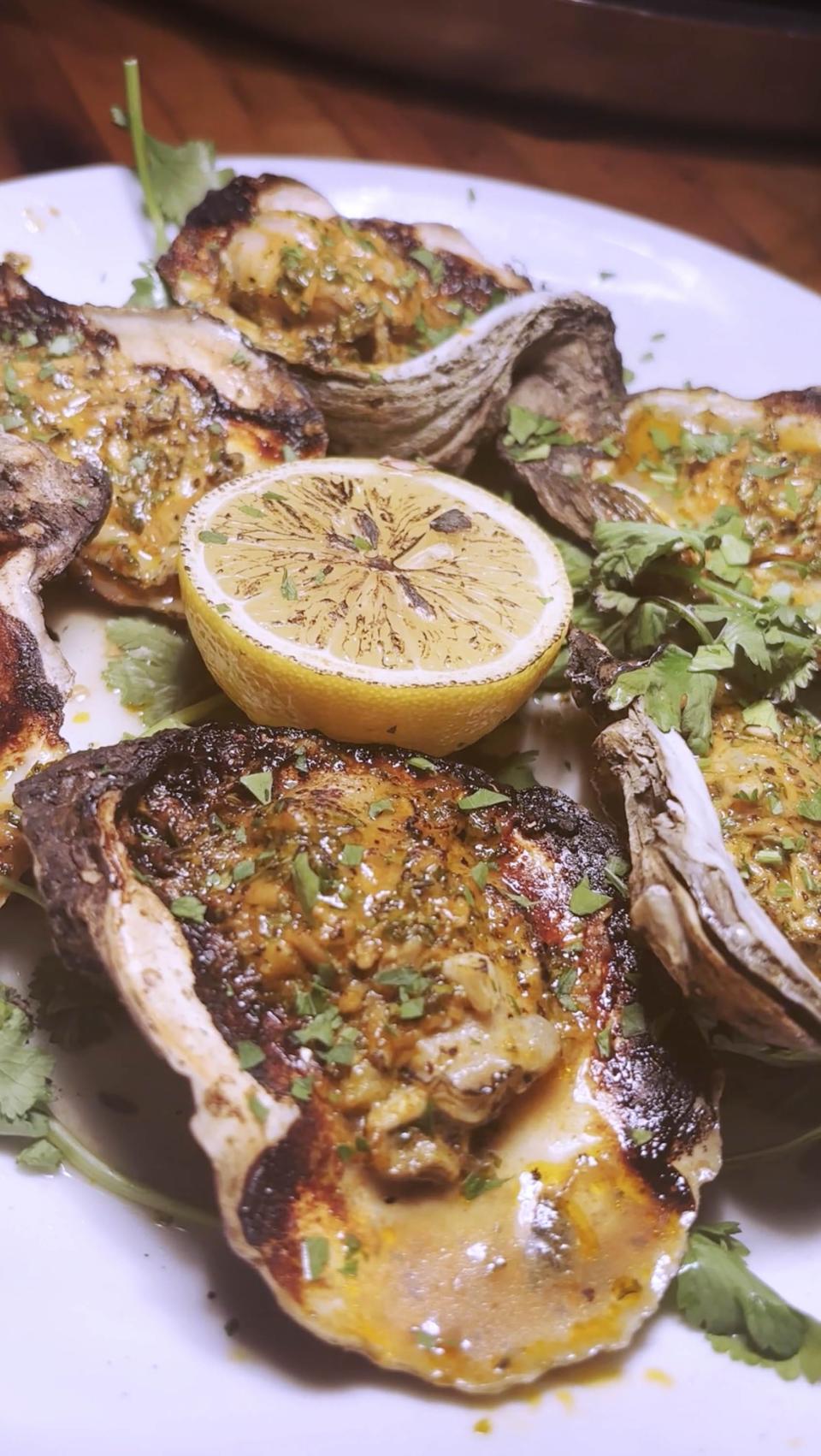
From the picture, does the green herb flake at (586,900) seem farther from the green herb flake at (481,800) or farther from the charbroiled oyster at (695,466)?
the charbroiled oyster at (695,466)

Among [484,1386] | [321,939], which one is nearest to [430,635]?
[321,939]

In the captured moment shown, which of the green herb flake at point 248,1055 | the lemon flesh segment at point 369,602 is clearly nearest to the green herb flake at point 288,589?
the lemon flesh segment at point 369,602

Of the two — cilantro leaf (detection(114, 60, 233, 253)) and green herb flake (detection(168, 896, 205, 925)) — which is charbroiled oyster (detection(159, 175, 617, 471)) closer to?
cilantro leaf (detection(114, 60, 233, 253))

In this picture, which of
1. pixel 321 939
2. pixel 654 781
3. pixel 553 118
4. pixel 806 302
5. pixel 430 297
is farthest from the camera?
pixel 553 118

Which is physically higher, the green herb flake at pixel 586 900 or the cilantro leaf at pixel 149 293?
the cilantro leaf at pixel 149 293

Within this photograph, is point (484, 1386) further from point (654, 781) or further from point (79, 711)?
point (79, 711)

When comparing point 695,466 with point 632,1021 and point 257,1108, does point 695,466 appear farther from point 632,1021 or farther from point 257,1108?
point 257,1108

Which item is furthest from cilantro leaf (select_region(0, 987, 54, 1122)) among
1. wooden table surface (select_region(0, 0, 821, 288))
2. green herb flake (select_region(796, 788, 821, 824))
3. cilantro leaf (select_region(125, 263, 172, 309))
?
wooden table surface (select_region(0, 0, 821, 288))
